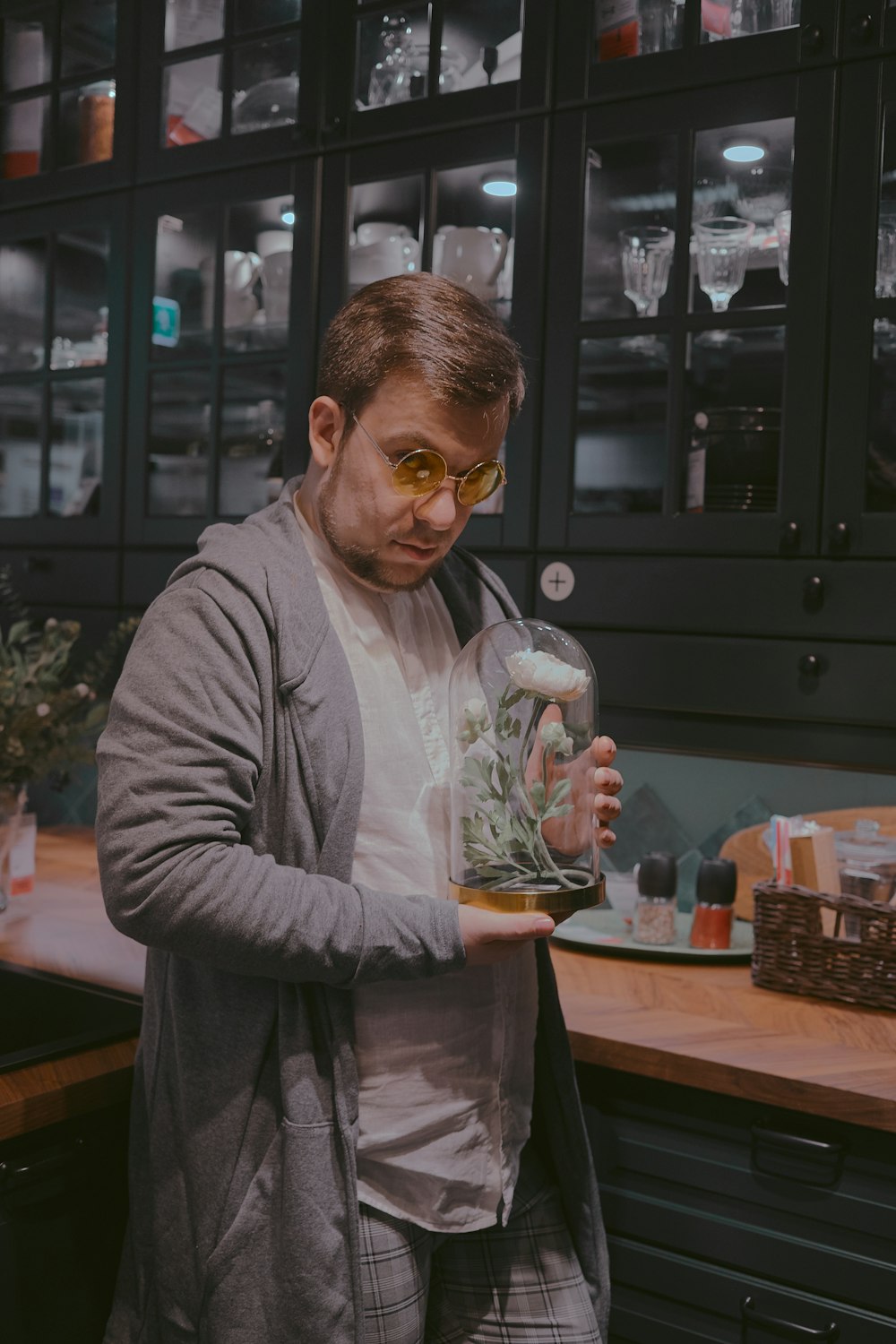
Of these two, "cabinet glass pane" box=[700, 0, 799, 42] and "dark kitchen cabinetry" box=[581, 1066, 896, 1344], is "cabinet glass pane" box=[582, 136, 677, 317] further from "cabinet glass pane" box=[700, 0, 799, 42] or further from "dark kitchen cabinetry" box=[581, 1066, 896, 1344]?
"dark kitchen cabinetry" box=[581, 1066, 896, 1344]

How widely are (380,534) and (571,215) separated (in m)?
0.83

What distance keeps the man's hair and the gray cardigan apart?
0.17 meters

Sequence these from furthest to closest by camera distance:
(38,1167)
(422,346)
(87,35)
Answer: (87,35), (38,1167), (422,346)

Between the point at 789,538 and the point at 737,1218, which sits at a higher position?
the point at 789,538

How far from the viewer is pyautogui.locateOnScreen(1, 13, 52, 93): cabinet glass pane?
93.4 inches

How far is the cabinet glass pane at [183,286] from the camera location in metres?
2.20

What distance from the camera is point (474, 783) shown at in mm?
1210

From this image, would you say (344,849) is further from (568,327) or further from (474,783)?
(568,327)

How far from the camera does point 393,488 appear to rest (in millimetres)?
1220

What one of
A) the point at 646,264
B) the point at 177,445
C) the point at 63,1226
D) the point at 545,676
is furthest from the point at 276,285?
the point at 63,1226

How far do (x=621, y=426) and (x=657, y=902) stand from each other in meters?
0.74

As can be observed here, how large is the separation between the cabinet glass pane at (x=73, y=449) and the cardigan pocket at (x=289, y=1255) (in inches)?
61.9

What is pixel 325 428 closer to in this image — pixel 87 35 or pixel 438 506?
pixel 438 506

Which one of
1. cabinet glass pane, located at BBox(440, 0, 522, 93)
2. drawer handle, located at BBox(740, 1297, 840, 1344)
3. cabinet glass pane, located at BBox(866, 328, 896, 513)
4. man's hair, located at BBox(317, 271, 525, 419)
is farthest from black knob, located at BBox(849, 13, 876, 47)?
drawer handle, located at BBox(740, 1297, 840, 1344)
